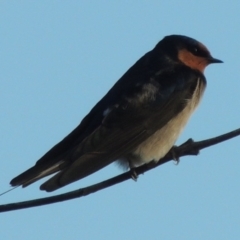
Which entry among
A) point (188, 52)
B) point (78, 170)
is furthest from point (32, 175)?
point (188, 52)

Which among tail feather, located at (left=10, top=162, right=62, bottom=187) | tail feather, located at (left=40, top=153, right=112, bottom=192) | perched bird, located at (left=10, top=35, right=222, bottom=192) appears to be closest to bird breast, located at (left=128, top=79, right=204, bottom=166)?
perched bird, located at (left=10, top=35, right=222, bottom=192)

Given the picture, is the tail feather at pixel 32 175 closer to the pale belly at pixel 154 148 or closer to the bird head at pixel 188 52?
the pale belly at pixel 154 148

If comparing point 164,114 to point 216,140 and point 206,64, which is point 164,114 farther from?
point 216,140

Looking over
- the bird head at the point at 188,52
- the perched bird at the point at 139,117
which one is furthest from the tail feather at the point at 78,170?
the bird head at the point at 188,52

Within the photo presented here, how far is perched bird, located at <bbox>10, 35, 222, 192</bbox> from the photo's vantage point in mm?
4070

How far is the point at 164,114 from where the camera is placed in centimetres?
477

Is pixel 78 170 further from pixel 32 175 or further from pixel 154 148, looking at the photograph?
pixel 154 148

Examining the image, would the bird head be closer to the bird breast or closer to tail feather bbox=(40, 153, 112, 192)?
the bird breast

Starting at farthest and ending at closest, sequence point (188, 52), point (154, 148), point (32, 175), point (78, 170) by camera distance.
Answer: point (188, 52), point (154, 148), point (78, 170), point (32, 175)

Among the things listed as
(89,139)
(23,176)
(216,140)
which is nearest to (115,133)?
(89,139)

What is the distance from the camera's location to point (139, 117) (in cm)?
468

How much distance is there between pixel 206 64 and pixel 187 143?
2051mm

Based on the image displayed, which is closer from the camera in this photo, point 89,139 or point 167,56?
point 89,139

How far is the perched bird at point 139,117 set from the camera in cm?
407
